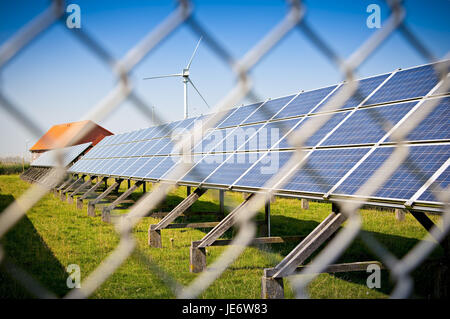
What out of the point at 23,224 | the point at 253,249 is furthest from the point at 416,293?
the point at 23,224

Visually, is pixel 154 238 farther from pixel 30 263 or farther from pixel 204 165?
pixel 30 263

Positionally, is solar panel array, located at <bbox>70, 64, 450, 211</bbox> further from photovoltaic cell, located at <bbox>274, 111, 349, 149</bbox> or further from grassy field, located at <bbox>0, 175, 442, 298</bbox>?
grassy field, located at <bbox>0, 175, 442, 298</bbox>

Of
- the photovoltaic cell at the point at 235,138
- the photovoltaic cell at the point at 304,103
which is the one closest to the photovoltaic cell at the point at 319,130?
the photovoltaic cell at the point at 304,103

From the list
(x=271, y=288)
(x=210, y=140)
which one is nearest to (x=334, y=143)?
(x=271, y=288)

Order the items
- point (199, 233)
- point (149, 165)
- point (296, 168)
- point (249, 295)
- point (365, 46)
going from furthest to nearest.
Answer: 1. point (149, 165)
2. point (199, 233)
3. point (296, 168)
4. point (249, 295)
5. point (365, 46)

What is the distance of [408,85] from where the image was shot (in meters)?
6.91

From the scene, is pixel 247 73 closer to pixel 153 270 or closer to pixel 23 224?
pixel 153 270

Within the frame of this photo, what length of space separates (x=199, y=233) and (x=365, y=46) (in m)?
9.83

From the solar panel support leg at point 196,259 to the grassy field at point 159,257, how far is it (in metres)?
0.17

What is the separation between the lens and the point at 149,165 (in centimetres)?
1220

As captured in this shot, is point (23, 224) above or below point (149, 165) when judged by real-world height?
below

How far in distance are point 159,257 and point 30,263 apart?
258 centimetres

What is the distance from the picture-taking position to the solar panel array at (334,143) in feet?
17.3

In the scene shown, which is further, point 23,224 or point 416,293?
point 23,224
